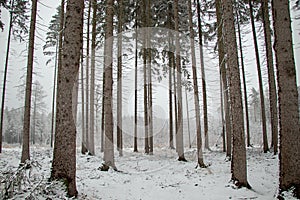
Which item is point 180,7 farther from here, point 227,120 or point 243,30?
point 227,120

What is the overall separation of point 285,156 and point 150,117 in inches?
435

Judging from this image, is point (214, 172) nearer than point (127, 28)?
Yes

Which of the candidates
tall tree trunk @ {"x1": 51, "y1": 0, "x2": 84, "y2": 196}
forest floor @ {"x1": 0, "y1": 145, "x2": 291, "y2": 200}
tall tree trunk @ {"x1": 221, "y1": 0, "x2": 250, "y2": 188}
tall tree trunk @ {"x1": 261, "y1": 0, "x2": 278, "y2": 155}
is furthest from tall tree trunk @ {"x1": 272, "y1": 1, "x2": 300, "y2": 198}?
tall tree trunk @ {"x1": 261, "y1": 0, "x2": 278, "y2": 155}

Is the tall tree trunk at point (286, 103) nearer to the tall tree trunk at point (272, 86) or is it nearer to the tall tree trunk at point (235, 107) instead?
the tall tree trunk at point (235, 107)

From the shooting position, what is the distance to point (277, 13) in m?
5.40

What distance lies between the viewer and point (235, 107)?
6637 millimetres

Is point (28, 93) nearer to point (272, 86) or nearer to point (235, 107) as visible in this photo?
point (235, 107)

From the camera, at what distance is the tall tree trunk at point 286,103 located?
16.2 feet

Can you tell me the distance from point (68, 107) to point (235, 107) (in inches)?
180

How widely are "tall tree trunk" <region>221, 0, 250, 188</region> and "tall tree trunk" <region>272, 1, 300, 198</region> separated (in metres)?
1.35

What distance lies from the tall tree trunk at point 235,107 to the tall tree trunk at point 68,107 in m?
4.29

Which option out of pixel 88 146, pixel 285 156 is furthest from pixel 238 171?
pixel 88 146

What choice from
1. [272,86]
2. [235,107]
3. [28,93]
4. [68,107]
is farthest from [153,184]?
[272,86]

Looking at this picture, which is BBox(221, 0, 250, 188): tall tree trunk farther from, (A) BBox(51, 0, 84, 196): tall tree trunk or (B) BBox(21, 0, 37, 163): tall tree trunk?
(B) BBox(21, 0, 37, 163): tall tree trunk
